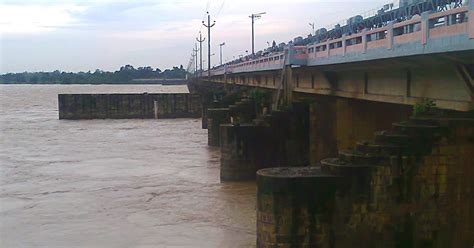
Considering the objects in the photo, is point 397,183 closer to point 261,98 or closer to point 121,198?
point 121,198

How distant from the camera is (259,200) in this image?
45.2 ft

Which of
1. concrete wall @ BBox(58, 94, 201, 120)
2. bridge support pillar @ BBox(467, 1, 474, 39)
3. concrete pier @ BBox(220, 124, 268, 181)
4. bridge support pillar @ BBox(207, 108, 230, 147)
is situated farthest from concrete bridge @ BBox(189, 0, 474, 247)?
concrete wall @ BBox(58, 94, 201, 120)

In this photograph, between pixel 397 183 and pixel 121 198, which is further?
pixel 121 198

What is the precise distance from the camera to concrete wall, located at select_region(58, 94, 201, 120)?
234 ft

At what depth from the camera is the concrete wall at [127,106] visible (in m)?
A: 71.4

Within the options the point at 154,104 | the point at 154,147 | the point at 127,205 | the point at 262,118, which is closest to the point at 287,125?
the point at 262,118

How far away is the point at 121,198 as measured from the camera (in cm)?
2194

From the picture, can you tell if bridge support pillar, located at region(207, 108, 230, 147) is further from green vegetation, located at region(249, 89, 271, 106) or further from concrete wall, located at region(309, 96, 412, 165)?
concrete wall, located at region(309, 96, 412, 165)

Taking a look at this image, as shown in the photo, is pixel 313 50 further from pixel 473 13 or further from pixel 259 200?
pixel 473 13

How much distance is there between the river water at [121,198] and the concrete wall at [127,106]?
30371 millimetres

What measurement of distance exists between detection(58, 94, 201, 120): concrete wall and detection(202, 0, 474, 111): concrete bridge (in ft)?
163

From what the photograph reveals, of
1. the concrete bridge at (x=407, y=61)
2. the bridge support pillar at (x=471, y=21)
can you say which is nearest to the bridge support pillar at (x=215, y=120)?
the concrete bridge at (x=407, y=61)

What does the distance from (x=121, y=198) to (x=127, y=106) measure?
51.5 meters

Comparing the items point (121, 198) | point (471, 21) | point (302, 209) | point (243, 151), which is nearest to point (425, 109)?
point (302, 209)
